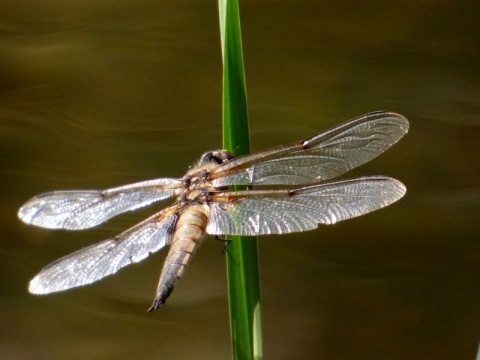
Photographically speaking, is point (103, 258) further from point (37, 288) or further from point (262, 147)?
point (262, 147)

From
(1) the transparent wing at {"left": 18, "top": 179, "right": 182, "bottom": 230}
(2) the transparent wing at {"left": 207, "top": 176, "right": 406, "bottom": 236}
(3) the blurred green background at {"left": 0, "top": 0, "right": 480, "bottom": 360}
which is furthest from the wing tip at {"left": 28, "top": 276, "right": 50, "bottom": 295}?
(3) the blurred green background at {"left": 0, "top": 0, "right": 480, "bottom": 360}

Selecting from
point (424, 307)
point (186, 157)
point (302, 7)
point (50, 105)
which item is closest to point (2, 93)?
point (50, 105)

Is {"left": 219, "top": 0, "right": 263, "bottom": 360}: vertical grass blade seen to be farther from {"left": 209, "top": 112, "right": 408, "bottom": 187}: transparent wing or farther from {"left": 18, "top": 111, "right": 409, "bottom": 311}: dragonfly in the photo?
{"left": 209, "top": 112, "right": 408, "bottom": 187}: transparent wing

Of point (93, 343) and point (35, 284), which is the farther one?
point (93, 343)

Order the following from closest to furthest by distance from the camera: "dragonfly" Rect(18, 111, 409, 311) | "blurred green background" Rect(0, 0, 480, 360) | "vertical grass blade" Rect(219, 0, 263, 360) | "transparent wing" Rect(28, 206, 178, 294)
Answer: "vertical grass blade" Rect(219, 0, 263, 360) < "dragonfly" Rect(18, 111, 409, 311) < "transparent wing" Rect(28, 206, 178, 294) < "blurred green background" Rect(0, 0, 480, 360)

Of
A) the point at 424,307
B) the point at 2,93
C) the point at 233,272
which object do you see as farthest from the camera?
the point at 2,93

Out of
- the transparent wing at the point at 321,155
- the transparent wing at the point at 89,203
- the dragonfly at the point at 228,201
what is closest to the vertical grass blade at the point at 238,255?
Answer: the dragonfly at the point at 228,201

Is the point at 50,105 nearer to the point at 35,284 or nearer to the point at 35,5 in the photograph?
the point at 35,5
